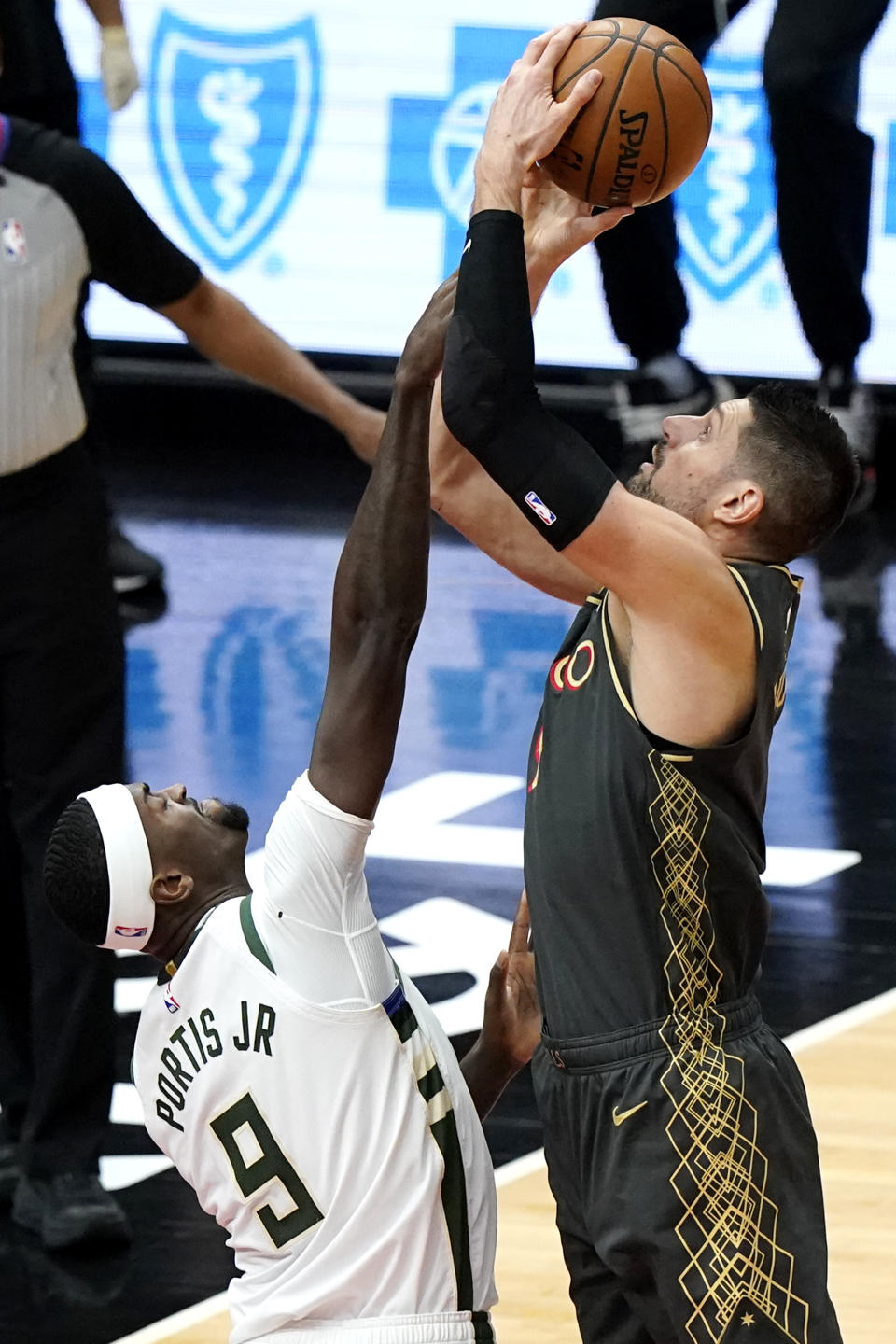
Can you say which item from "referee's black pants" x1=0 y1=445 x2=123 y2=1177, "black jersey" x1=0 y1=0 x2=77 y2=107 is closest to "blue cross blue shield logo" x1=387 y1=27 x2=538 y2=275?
"black jersey" x1=0 y1=0 x2=77 y2=107

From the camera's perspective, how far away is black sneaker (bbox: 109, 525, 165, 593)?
926 cm

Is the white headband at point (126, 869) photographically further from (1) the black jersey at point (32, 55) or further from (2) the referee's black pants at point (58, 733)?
(1) the black jersey at point (32, 55)

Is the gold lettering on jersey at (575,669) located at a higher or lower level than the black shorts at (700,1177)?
higher

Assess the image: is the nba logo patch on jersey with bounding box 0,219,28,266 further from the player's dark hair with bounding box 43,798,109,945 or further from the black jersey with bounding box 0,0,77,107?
the black jersey with bounding box 0,0,77,107

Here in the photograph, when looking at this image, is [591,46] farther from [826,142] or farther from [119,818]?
[826,142]

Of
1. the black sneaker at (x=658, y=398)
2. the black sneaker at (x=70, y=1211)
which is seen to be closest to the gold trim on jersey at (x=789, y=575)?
the black sneaker at (x=70, y=1211)

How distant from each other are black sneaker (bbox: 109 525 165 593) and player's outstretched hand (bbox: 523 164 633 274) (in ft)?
19.4

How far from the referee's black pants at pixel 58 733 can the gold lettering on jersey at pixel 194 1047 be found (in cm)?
159

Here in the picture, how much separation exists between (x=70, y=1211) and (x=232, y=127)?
25.2ft

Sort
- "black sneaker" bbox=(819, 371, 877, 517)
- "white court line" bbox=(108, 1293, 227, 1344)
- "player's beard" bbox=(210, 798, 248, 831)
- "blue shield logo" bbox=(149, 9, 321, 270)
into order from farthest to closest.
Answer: "blue shield logo" bbox=(149, 9, 321, 270) < "black sneaker" bbox=(819, 371, 877, 517) < "white court line" bbox=(108, 1293, 227, 1344) < "player's beard" bbox=(210, 798, 248, 831)

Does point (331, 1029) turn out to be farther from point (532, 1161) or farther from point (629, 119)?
point (532, 1161)

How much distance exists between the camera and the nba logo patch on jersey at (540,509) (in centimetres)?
287

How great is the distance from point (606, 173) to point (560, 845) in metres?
0.98

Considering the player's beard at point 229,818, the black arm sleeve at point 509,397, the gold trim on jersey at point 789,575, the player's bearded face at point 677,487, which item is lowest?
the player's beard at point 229,818
